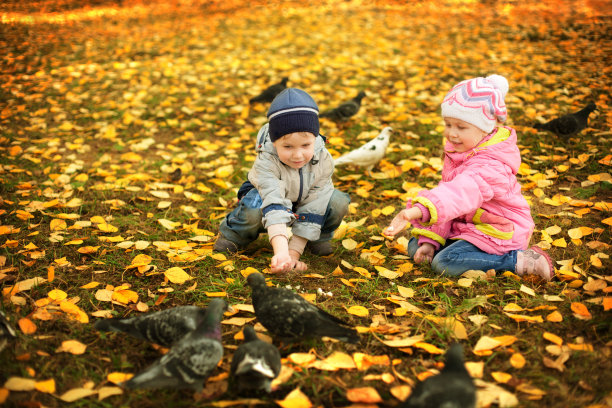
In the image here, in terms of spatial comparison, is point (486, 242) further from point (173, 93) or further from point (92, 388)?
point (173, 93)

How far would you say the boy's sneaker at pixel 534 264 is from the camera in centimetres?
277

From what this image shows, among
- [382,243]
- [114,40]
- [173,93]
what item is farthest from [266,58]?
[382,243]

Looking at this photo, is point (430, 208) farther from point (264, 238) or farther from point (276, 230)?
point (264, 238)

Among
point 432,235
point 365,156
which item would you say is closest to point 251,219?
point 432,235

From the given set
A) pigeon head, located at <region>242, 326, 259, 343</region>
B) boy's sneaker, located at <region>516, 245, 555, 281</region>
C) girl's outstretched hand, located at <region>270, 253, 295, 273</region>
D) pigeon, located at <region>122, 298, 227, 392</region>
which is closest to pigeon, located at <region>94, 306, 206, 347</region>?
pigeon, located at <region>122, 298, 227, 392</region>

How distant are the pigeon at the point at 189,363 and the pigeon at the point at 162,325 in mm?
78

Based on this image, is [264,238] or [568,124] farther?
[568,124]

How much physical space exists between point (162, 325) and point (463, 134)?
2102 mm

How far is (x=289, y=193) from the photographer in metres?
3.03

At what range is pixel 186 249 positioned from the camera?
3.22m

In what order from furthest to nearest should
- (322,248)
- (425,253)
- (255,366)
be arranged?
(322,248), (425,253), (255,366)

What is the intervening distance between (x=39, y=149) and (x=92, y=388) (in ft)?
13.2

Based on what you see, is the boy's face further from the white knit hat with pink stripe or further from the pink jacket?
the white knit hat with pink stripe

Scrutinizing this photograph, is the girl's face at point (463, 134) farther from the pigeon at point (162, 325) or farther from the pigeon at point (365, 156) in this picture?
the pigeon at point (162, 325)
